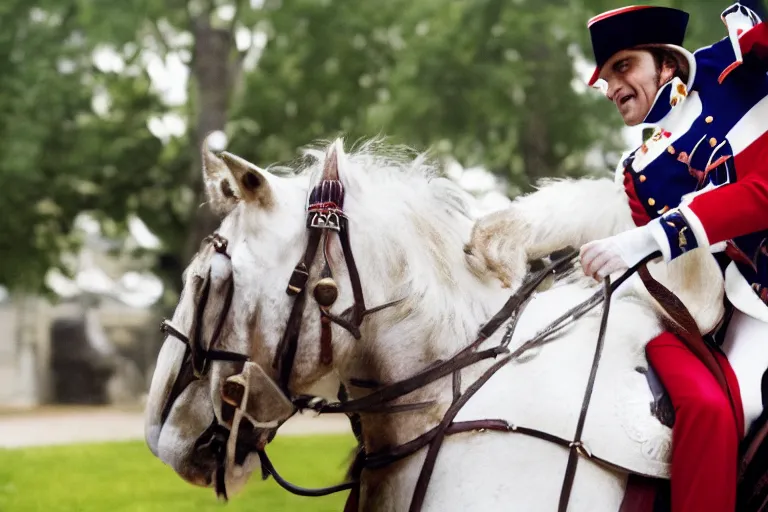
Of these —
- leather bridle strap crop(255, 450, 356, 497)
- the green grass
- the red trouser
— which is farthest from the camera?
the green grass

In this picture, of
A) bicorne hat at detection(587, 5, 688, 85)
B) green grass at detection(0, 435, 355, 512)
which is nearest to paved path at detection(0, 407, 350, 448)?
green grass at detection(0, 435, 355, 512)

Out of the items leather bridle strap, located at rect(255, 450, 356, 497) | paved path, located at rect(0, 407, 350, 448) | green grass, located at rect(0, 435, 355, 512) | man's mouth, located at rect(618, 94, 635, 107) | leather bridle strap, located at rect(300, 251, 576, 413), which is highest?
man's mouth, located at rect(618, 94, 635, 107)

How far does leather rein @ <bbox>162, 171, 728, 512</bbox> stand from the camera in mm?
2807

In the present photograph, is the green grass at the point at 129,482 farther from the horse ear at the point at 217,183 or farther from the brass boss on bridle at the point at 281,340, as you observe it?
the horse ear at the point at 217,183

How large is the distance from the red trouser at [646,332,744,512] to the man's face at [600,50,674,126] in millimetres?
833

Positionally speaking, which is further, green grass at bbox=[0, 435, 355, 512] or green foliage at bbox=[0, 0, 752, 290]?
green foliage at bbox=[0, 0, 752, 290]

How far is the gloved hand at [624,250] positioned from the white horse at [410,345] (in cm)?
27

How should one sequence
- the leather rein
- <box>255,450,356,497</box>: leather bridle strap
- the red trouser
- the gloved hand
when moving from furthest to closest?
<box>255,450,356,497</box>: leather bridle strap
the leather rein
the gloved hand
the red trouser

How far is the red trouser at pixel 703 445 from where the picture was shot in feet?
8.36

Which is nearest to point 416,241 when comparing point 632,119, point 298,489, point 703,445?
point 632,119

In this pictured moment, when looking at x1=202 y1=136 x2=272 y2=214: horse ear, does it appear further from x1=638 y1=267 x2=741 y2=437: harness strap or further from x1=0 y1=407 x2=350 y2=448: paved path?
x1=0 y1=407 x2=350 y2=448: paved path

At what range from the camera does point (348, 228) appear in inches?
116

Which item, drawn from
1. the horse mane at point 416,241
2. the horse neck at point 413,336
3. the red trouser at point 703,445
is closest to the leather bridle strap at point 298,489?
the horse neck at point 413,336

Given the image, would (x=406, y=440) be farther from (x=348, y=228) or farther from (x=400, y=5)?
(x=400, y=5)
